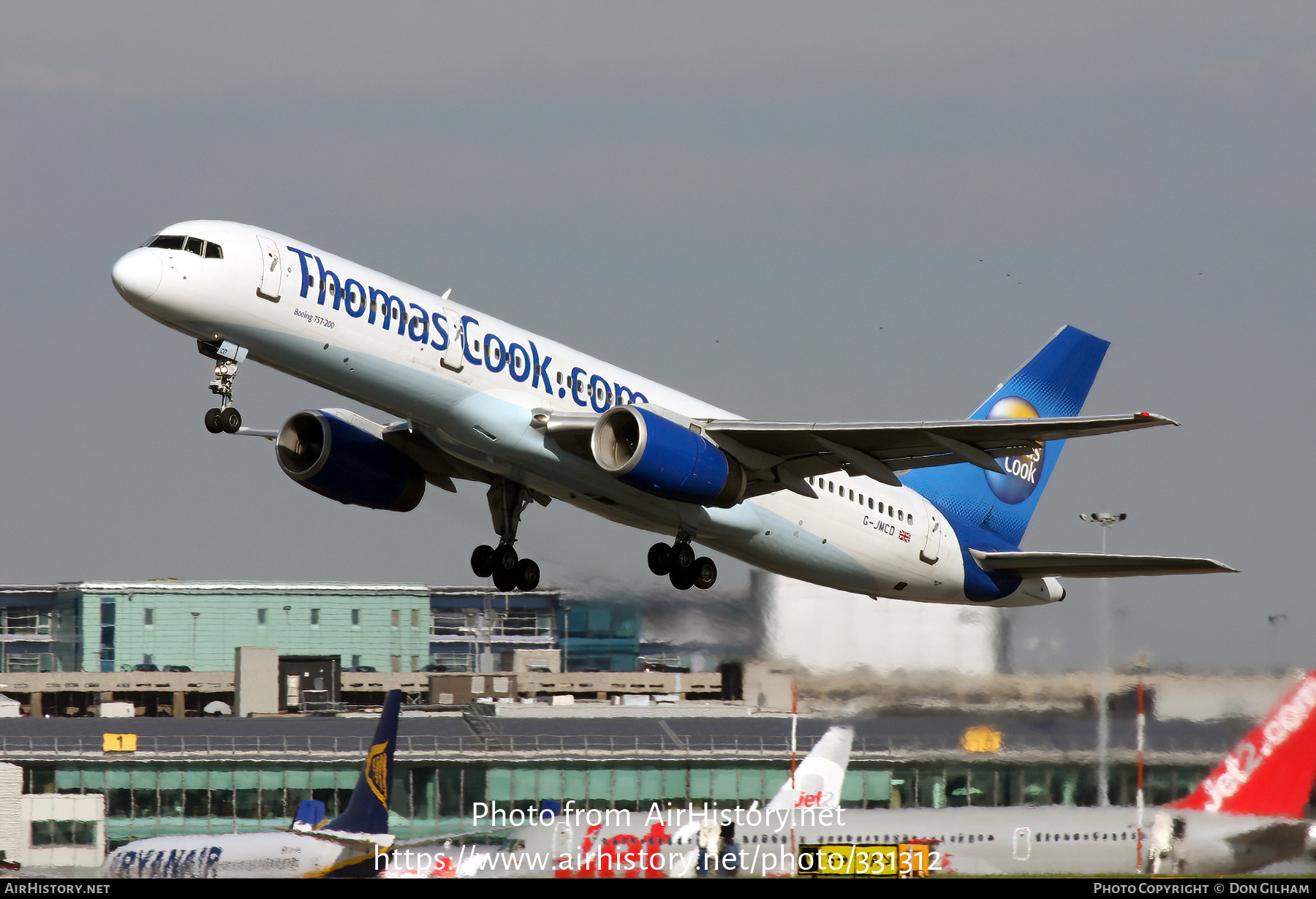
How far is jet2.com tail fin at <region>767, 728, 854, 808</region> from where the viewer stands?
31719 millimetres

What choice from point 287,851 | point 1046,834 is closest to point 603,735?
point 287,851

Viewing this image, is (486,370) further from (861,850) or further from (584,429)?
(861,850)

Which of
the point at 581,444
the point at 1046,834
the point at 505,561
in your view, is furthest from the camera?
the point at 505,561

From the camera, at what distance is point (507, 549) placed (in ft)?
104

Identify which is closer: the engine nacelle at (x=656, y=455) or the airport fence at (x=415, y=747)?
the engine nacelle at (x=656, y=455)

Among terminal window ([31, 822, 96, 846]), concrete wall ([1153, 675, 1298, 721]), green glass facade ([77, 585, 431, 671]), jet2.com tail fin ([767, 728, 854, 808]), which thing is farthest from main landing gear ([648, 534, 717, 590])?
green glass facade ([77, 585, 431, 671])

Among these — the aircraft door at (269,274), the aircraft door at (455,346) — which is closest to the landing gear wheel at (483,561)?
the aircraft door at (455,346)

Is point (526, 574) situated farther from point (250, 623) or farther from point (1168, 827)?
point (250, 623)

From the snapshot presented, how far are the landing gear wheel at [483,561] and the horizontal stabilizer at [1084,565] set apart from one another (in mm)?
9983

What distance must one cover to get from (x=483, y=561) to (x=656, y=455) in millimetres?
6523

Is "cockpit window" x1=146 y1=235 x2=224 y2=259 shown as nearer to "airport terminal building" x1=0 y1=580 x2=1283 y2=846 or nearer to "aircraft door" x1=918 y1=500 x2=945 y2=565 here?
"airport terminal building" x1=0 y1=580 x2=1283 y2=846

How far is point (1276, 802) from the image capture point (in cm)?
2739

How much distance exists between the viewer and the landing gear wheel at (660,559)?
30312 millimetres

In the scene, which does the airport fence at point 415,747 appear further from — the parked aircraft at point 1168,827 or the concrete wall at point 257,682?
the concrete wall at point 257,682
